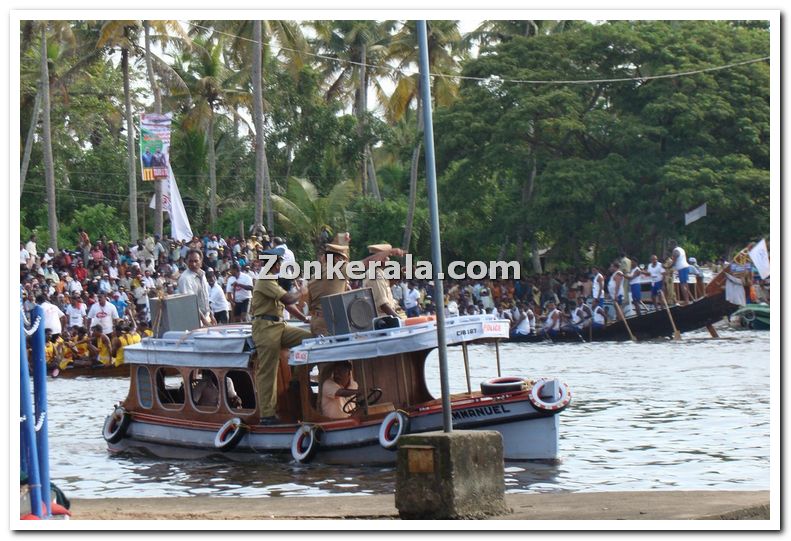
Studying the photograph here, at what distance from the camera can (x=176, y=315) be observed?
55.3 feet

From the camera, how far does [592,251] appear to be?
153ft

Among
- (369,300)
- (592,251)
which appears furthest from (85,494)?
(592,251)

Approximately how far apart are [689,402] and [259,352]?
30.1ft

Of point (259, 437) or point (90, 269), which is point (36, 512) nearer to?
point (259, 437)

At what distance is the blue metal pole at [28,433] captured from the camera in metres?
7.61

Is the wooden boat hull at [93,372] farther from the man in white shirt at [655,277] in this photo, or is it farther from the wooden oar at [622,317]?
the man in white shirt at [655,277]

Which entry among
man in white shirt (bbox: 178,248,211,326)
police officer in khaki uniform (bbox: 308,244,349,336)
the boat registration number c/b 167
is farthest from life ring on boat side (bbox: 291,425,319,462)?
man in white shirt (bbox: 178,248,211,326)

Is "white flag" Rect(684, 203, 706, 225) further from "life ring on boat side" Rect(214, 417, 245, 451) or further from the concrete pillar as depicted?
the concrete pillar

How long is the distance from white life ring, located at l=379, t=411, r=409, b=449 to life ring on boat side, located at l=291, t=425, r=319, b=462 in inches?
36.1

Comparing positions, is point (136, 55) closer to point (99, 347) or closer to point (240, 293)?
point (99, 347)

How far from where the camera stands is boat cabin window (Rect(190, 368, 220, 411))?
648 inches

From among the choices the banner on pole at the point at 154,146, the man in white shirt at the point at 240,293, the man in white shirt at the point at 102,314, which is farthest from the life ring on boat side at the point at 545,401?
the banner on pole at the point at 154,146

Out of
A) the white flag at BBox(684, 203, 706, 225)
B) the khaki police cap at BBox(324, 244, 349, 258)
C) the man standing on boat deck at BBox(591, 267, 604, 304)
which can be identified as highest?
the white flag at BBox(684, 203, 706, 225)

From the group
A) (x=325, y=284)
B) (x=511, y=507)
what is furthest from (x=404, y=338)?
(x=511, y=507)
